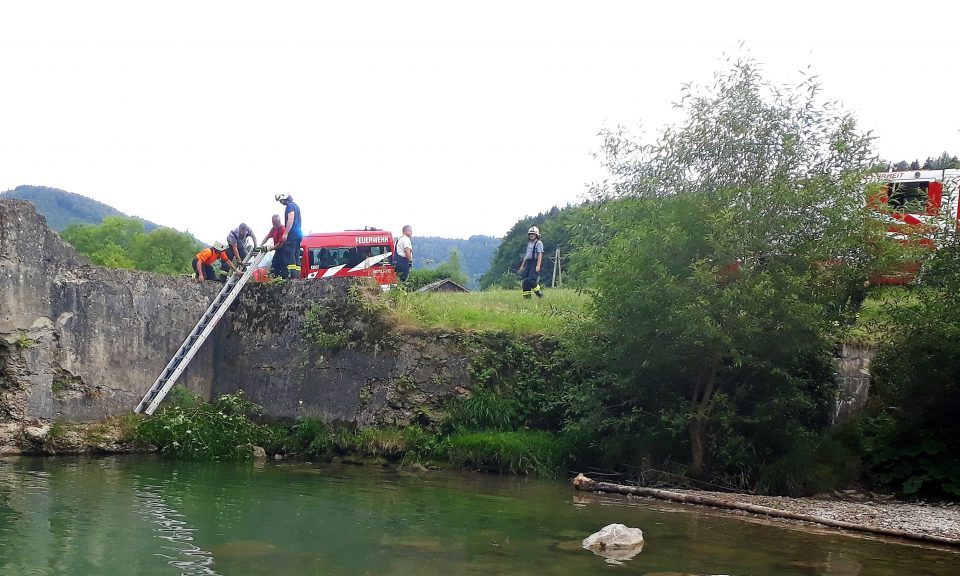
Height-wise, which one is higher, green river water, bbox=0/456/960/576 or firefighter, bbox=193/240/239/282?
firefighter, bbox=193/240/239/282

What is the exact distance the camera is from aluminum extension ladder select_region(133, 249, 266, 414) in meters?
18.5

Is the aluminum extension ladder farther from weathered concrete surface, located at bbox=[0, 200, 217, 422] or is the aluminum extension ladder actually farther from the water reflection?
the water reflection

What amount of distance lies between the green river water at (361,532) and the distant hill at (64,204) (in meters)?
142

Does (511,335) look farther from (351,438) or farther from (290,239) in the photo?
(290,239)

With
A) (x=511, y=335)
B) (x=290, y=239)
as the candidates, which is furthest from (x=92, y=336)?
(x=511, y=335)

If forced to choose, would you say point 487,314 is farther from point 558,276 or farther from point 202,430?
point 558,276

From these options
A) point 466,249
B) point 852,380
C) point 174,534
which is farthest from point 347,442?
point 466,249

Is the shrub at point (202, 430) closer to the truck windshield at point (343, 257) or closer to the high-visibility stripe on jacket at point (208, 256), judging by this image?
the high-visibility stripe on jacket at point (208, 256)

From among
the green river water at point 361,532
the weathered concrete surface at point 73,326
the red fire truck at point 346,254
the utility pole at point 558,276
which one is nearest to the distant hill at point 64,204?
the utility pole at point 558,276

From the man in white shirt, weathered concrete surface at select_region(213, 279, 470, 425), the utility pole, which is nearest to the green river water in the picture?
weathered concrete surface at select_region(213, 279, 470, 425)

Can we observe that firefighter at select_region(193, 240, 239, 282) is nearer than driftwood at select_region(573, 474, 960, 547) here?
No

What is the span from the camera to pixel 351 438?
1802 cm

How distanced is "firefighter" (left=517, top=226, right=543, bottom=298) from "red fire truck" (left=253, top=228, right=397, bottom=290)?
17.6ft

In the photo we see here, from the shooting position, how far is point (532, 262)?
2161 cm
